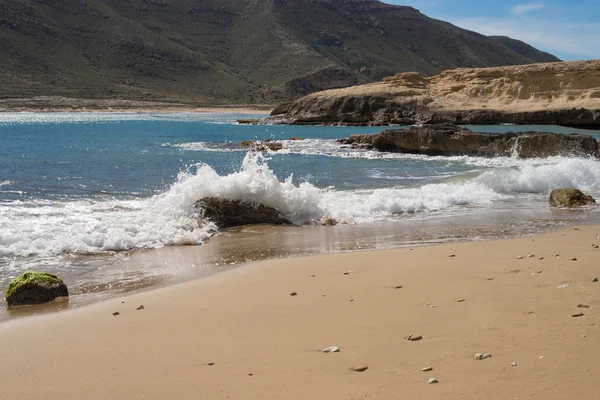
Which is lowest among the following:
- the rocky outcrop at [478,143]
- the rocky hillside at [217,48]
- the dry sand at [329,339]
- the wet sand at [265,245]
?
the wet sand at [265,245]

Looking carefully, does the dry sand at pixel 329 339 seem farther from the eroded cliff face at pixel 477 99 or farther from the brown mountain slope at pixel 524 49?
the brown mountain slope at pixel 524 49

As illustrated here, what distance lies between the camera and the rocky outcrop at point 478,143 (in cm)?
2125

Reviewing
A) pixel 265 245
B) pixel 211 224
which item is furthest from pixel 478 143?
pixel 265 245

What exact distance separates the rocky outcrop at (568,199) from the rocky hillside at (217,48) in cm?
7820

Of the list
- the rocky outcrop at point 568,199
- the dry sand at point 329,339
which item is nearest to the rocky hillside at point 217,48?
the rocky outcrop at point 568,199

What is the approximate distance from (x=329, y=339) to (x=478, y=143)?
69.7ft

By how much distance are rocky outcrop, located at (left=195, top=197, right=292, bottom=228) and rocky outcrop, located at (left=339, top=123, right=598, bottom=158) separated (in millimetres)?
13882

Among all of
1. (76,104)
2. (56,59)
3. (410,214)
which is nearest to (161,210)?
(410,214)

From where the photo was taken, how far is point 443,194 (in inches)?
541

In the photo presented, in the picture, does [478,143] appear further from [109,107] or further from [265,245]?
[109,107]

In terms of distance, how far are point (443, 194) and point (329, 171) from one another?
22.0ft

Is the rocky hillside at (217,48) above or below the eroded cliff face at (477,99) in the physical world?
above

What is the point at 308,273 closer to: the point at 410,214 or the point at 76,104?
the point at 410,214

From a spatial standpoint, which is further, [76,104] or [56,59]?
[56,59]
